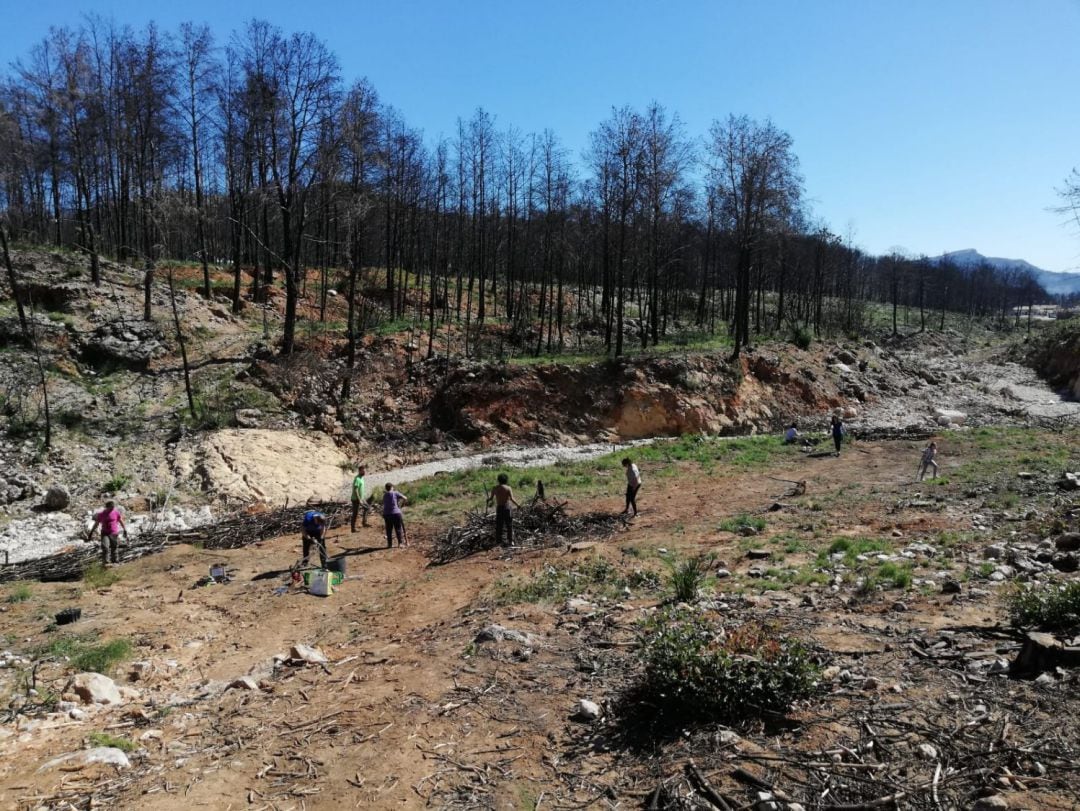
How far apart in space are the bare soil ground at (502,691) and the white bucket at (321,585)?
0.50 ft

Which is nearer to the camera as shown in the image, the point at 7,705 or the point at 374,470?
the point at 7,705

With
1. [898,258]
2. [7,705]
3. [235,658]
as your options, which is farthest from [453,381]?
[898,258]

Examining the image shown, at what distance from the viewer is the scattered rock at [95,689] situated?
7.17 metres

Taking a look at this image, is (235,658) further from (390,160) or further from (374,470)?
(390,160)

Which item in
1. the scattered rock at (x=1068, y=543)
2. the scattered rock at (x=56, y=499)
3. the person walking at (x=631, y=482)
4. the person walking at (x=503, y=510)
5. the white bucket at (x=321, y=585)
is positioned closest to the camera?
the scattered rock at (x=1068, y=543)

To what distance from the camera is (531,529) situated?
14406mm

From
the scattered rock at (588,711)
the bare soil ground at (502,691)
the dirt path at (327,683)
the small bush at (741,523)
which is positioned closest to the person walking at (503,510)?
the bare soil ground at (502,691)

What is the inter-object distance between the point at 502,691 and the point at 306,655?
303cm

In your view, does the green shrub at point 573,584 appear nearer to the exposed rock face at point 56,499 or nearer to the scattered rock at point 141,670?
the scattered rock at point 141,670

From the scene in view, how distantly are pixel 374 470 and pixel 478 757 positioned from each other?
19.1 meters

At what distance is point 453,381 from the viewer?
28.2 meters

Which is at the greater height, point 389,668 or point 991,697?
point 991,697

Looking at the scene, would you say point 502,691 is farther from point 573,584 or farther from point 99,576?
point 99,576

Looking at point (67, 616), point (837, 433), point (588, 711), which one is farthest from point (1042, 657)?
point (837, 433)
